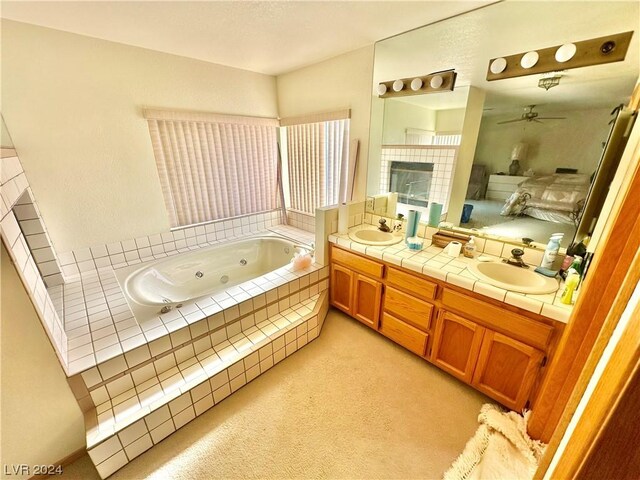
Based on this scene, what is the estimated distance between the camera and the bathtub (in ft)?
6.38

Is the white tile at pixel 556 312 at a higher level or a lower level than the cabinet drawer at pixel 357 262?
higher

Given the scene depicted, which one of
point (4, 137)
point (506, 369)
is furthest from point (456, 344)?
point (4, 137)

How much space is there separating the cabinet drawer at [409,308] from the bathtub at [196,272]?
1.07 meters

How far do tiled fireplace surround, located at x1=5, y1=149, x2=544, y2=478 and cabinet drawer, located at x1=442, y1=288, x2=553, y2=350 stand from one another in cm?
74

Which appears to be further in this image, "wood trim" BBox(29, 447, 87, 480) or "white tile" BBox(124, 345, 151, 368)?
"white tile" BBox(124, 345, 151, 368)

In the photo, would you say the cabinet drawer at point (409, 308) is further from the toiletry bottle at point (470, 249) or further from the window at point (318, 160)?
the window at point (318, 160)

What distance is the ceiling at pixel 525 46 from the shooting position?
1.25m

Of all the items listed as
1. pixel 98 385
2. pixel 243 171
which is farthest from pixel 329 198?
pixel 98 385

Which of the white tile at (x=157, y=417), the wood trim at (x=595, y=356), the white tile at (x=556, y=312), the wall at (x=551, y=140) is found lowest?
the white tile at (x=157, y=417)

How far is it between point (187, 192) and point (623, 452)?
2.98 m

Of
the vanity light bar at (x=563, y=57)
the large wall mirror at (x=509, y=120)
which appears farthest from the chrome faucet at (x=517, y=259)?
the vanity light bar at (x=563, y=57)

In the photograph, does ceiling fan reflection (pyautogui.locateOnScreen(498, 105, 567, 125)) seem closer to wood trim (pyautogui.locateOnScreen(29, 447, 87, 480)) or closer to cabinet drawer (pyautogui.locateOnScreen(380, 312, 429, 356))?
cabinet drawer (pyautogui.locateOnScreen(380, 312, 429, 356))

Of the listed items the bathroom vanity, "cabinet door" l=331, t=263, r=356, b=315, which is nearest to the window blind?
"cabinet door" l=331, t=263, r=356, b=315

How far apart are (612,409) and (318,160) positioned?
2.81 meters
